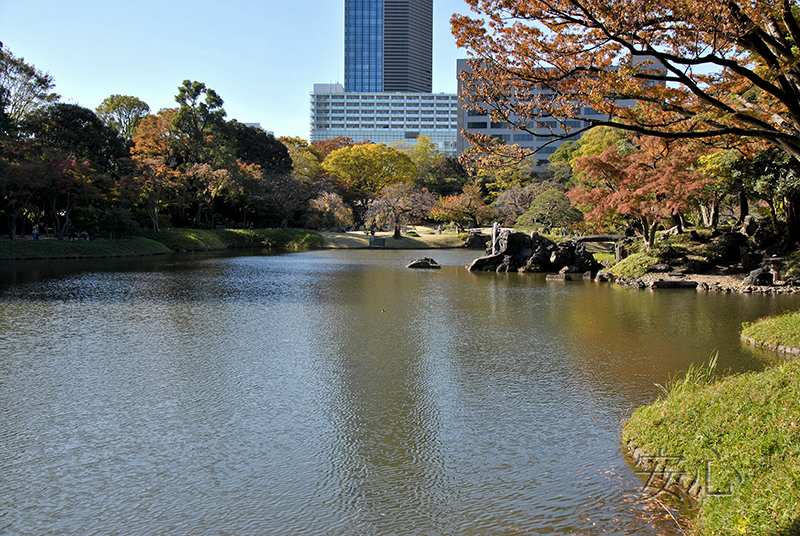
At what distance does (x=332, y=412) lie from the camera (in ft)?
21.2

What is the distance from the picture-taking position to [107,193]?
32875 mm


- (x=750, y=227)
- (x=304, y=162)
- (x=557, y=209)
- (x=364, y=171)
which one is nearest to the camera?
(x=750, y=227)

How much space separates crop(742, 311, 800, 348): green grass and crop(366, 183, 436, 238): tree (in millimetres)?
36714

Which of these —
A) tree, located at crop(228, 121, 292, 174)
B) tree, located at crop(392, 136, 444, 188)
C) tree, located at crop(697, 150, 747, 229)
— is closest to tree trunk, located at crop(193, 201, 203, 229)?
tree, located at crop(228, 121, 292, 174)

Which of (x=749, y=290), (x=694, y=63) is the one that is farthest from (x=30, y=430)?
(x=749, y=290)

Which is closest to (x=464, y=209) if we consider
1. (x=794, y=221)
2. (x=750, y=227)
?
(x=750, y=227)

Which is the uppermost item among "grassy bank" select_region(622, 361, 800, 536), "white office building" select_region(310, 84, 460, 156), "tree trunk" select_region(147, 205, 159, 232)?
"white office building" select_region(310, 84, 460, 156)

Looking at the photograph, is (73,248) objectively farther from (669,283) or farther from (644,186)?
(669,283)

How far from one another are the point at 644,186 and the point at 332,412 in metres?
17.9

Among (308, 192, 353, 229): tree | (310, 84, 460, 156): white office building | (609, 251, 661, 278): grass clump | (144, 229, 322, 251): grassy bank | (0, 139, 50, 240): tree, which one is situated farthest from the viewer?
(310, 84, 460, 156): white office building

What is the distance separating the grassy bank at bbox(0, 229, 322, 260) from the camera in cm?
2788

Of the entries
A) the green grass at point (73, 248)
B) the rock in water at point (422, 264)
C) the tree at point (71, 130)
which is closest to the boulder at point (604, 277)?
the rock in water at point (422, 264)

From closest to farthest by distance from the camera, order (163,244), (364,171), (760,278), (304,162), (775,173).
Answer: (760,278)
(775,173)
(163,244)
(364,171)
(304,162)

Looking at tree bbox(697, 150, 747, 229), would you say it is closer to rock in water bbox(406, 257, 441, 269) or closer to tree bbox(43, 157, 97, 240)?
rock in water bbox(406, 257, 441, 269)
